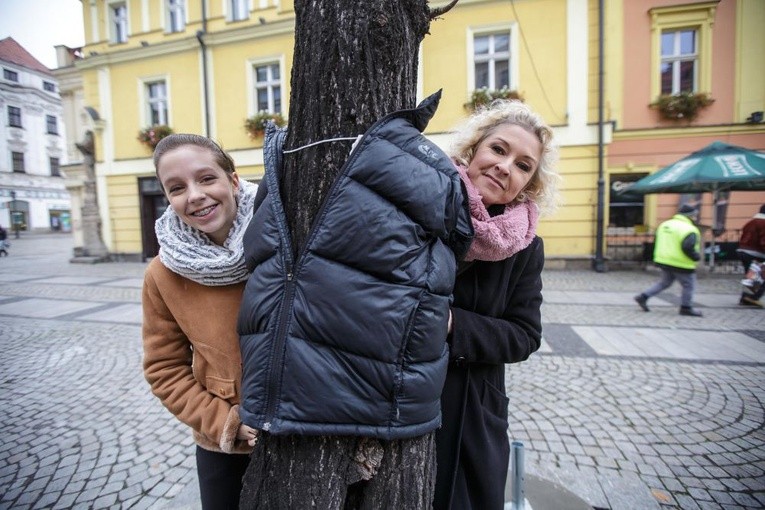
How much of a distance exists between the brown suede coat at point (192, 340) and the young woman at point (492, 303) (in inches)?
31.1

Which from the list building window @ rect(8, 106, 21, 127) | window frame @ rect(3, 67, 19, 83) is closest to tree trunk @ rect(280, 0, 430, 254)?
window frame @ rect(3, 67, 19, 83)

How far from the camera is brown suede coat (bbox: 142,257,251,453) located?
1369 millimetres

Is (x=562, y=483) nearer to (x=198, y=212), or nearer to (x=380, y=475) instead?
(x=380, y=475)

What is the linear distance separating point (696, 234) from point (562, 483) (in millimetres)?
5310

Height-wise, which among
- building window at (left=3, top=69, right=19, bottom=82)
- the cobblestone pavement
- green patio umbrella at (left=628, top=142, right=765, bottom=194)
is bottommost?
the cobblestone pavement

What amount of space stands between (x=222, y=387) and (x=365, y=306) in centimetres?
78

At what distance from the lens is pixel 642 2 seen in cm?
985

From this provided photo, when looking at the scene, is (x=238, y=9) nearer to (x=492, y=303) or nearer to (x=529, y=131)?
(x=529, y=131)

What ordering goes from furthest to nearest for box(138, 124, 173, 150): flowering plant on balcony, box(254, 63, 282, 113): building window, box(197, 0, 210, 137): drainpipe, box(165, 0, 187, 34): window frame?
1. box(165, 0, 187, 34): window frame
2. box(138, 124, 173, 150): flowering plant on balcony
3. box(197, 0, 210, 137): drainpipe
4. box(254, 63, 282, 113): building window

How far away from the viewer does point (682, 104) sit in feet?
32.0

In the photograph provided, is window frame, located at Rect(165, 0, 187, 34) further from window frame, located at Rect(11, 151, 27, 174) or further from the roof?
window frame, located at Rect(11, 151, 27, 174)

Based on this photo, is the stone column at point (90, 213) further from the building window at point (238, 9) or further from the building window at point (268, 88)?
the building window at point (238, 9)

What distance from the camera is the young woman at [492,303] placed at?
1.37m

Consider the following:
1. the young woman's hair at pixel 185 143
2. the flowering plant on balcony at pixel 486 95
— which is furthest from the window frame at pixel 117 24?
the young woman's hair at pixel 185 143
